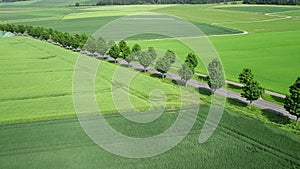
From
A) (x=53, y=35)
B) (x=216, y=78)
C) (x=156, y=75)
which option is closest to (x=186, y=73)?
(x=216, y=78)

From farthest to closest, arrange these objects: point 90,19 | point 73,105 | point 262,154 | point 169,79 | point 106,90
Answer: point 90,19 < point 169,79 < point 106,90 < point 73,105 < point 262,154

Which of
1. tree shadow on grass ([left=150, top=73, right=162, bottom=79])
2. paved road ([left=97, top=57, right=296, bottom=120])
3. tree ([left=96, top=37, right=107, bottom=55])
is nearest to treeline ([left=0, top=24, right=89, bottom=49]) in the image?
tree ([left=96, top=37, right=107, bottom=55])

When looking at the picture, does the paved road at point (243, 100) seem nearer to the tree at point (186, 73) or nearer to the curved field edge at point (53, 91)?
the curved field edge at point (53, 91)

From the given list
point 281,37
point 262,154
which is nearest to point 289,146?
point 262,154

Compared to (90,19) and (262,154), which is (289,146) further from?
(90,19)

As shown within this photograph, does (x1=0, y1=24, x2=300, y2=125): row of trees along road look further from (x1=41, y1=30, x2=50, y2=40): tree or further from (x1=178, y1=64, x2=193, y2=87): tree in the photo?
(x1=41, y1=30, x2=50, y2=40): tree

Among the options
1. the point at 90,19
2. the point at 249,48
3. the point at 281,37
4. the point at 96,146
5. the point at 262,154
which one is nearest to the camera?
the point at 262,154
